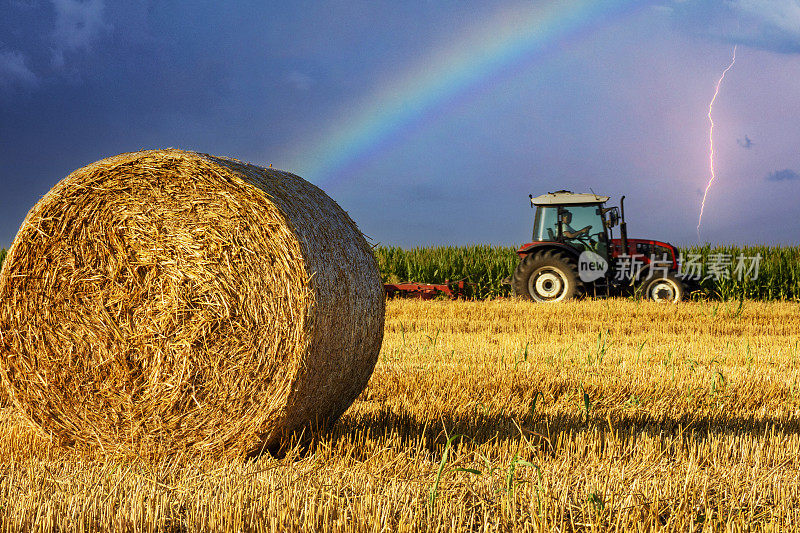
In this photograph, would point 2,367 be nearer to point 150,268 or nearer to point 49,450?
point 49,450

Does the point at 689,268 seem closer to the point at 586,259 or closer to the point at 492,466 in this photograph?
the point at 586,259

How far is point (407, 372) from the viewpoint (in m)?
6.66

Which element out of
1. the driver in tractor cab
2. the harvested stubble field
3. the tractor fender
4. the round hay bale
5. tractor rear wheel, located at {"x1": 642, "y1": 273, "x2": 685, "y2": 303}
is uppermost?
the driver in tractor cab

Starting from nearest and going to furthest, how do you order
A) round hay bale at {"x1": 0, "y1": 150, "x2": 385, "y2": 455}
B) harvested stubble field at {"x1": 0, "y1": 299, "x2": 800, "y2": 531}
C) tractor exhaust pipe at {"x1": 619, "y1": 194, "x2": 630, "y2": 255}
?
harvested stubble field at {"x1": 0, "y1": 299, "x2": 800, "y2": 531}, round hay bale at {"x1": 0, "y1": 150, "x2": 385, "y2": 455}, tractor exhaust pipe at {"x1": 619, "y1": 194, "x2": 630, "y2": 255}

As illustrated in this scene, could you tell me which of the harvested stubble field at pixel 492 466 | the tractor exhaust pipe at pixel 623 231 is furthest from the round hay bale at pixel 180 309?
the tractor exhaust pipe at pixel 623 231

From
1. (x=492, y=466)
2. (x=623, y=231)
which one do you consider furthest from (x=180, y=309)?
(x=623, y=231)

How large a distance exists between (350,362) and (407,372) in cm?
231

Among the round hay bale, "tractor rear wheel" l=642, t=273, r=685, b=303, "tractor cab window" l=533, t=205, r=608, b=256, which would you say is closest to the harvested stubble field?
the round hay bale

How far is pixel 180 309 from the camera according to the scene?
4070 millimetres

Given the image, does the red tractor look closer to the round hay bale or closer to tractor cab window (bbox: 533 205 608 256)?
tractor cab window (bbox: 533 205 608 256)

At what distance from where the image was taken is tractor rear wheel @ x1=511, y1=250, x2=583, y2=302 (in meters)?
13.5

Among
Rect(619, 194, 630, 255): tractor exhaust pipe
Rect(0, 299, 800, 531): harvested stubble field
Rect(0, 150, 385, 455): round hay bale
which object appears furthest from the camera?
Rect(619, 194, 630, 255): tractor exhaust pipe

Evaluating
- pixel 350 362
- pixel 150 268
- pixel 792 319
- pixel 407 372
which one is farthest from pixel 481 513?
pixel 792 319

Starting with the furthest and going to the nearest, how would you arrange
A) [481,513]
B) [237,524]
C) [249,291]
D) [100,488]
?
[249,291], [100,488], [481,513], [237,524]
